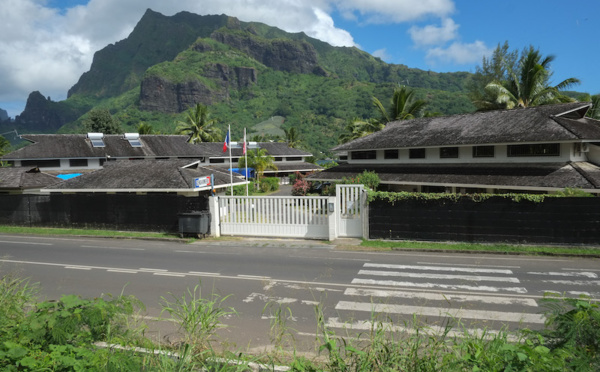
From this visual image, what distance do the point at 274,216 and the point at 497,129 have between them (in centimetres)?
1607

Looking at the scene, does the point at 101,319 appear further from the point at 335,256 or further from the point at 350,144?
the point at 350,144

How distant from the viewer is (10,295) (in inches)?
240

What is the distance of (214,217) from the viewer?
18.9 m

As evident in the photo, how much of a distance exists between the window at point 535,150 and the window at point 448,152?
11.5 feet

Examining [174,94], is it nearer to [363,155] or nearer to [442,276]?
[363,155]

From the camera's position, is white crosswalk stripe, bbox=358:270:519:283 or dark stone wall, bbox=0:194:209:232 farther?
dark stone wall, bbox=0:194:209:232

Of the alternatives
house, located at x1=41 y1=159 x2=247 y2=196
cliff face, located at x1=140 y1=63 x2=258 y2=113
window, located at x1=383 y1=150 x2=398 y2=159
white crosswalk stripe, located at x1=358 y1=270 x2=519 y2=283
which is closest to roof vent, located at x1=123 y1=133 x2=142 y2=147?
house, located at x1=41 y1=159 x2=247 y2=196

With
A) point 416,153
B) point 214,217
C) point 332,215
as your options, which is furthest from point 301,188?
point 332,215

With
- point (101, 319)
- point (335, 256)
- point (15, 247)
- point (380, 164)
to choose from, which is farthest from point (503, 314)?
point (380, 164)

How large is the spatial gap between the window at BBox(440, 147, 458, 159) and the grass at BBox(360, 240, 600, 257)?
12.9 meters

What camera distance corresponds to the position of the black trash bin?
1839 cm

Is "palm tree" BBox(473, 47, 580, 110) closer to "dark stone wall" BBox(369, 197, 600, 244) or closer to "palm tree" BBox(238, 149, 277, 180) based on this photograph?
"dark stone wall" BBox(369, 197, 600, 244)

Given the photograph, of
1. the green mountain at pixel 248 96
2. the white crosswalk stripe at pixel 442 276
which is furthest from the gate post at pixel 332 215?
the green mountain at pixel 248 96

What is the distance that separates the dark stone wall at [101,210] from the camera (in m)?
19.8
